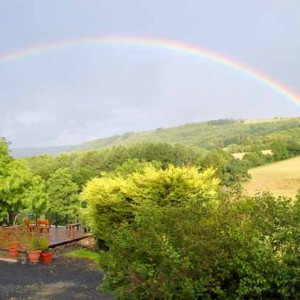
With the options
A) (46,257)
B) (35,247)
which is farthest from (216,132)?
(46,257)

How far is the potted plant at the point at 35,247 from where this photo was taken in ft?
60.1

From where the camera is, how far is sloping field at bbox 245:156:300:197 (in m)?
64.3

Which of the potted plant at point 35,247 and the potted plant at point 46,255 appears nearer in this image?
the potted plant at point 35,247

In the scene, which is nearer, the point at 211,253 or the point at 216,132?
the point at 211,253

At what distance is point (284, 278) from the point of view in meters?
6.68

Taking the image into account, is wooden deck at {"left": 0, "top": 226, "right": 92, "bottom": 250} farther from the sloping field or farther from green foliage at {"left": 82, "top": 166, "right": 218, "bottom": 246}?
the sloping field

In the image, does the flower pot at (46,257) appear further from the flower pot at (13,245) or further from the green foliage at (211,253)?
the green foliage at (211,253)

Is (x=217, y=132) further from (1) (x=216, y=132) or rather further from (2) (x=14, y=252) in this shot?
(2) (x=14, y=252)

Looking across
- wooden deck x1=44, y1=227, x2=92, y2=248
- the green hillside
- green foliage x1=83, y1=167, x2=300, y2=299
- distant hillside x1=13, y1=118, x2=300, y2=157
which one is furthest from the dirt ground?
the green hillside

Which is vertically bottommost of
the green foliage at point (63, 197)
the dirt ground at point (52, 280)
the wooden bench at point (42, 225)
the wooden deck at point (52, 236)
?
the dirt ground at point (52, 280)

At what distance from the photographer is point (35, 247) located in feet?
61.9

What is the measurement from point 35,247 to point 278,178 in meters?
56.1

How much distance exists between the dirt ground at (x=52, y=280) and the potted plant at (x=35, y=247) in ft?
1.67

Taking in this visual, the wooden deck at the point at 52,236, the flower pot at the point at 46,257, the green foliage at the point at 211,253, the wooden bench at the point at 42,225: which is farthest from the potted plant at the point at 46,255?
the green foliage at the point at 211,253
